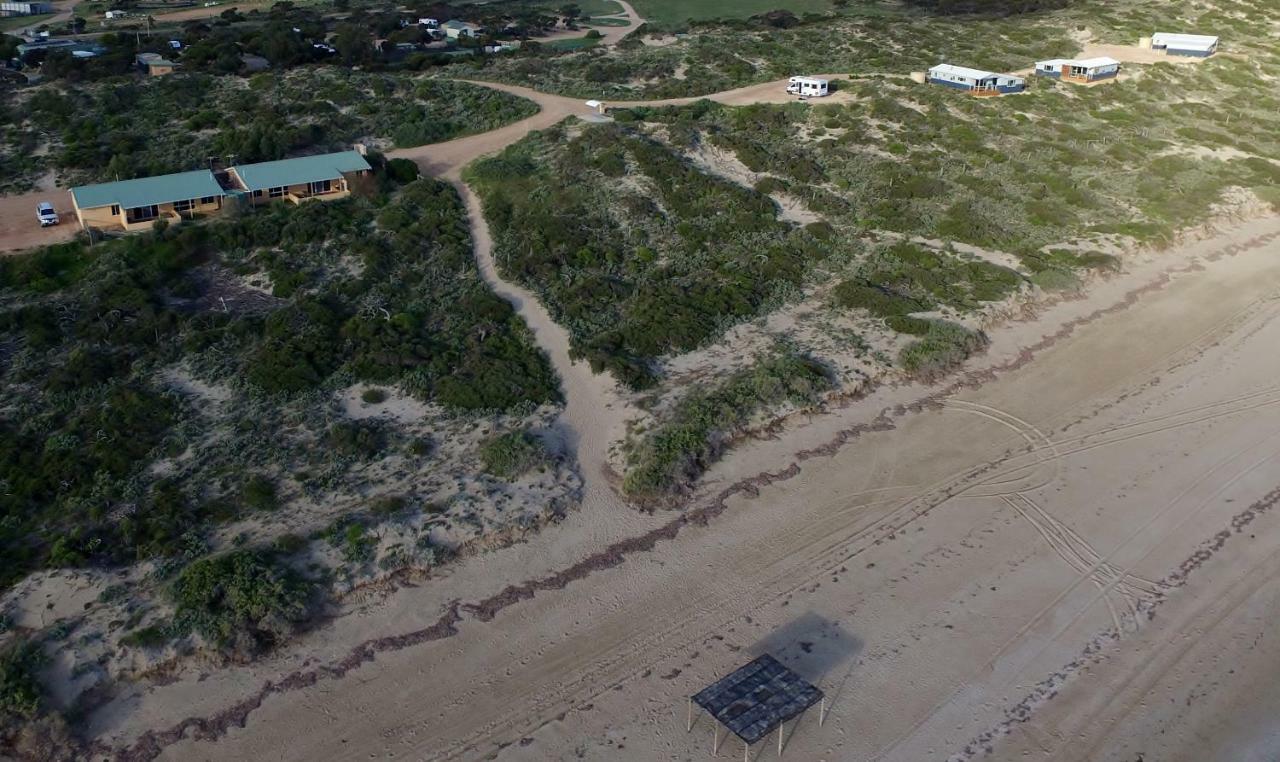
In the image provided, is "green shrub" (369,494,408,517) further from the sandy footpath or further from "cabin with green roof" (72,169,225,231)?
"cabin with green roof" (72,169,225,231)

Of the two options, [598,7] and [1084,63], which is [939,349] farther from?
[598,7]

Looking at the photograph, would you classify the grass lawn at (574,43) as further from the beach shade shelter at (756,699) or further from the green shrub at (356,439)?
the beach shade shelter at (756,699)

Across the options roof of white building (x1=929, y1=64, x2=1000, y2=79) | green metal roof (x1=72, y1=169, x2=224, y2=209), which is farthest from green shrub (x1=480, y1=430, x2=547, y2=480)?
roof of white building (x1=929, y1=64, x2=1000, y2=79)

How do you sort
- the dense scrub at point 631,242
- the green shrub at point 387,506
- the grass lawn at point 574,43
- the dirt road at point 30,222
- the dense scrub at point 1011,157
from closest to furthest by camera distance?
the green shrub at point 387,506
the dense scrub at point 631,242
the dirt road at point 30,222
the dense scrub at point 1011,157
the grass lawn at point 574,43

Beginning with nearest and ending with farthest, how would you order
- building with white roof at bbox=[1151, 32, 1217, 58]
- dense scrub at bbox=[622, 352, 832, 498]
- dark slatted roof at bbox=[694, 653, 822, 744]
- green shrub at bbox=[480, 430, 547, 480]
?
dark slatted roof at bbox=[694, 653, 822, 744]
green shrub at bbox=[480, 430, 547, 480]
dense scrub at bbox=[622, 352, 832, 498]
building with white roof at bbox=[1151, 32, 1217, 58]

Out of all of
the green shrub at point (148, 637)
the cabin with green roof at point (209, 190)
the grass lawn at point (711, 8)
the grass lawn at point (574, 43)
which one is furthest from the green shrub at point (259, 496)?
the grass lawn at point (711, 8)

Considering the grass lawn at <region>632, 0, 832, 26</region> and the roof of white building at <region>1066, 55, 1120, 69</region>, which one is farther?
the grass lawn at <region>632, 0, 832, 26</region>

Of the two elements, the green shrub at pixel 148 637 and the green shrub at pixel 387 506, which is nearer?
the green shrub at pixel 148 637
